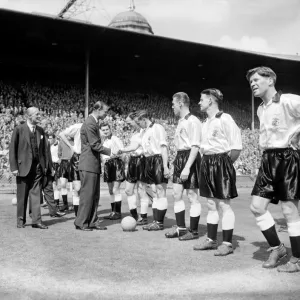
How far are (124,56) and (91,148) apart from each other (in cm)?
2011

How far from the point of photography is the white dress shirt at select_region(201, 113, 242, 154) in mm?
5398

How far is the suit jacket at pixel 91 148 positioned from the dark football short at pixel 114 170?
5.80 ft

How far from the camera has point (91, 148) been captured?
24.0ft

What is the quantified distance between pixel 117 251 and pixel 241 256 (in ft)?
5.19

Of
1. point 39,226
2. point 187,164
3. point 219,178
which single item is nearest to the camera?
point 219,178

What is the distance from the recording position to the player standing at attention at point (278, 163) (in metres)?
4.41

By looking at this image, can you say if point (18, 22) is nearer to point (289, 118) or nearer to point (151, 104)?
point (151, 104)

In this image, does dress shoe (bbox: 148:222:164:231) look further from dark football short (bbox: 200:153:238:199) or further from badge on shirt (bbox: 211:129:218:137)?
badge on shirt (bbox: 211:129:218:137)

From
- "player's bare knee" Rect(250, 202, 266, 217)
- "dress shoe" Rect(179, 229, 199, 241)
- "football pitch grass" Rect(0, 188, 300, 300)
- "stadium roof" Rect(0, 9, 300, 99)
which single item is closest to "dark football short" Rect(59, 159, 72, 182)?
"football pitch grass" Rect(0, 188, 300, 300)

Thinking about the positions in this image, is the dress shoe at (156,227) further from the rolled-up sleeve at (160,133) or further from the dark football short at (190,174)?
the rolled-up sleeve at (160,133)

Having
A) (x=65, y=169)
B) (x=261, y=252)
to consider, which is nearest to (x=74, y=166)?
(x=65, y=169)

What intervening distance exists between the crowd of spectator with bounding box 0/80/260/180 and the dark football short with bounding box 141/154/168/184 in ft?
41.8

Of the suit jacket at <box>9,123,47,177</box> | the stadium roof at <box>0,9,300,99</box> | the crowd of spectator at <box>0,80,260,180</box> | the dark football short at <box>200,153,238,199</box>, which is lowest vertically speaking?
the dark football short at <box>200,153,238,199</box>

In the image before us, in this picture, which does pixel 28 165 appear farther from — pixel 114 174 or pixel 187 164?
pixel 187 164
